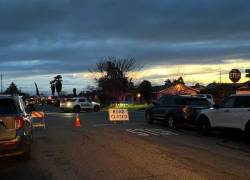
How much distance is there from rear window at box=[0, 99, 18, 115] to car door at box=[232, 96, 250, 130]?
26.5 ft

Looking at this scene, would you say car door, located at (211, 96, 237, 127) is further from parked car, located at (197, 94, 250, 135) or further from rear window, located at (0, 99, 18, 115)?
rear window, located at (0, 99, 18, 115)

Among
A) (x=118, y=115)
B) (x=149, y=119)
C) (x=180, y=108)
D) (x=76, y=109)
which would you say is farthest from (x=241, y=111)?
(x=76, y=109)

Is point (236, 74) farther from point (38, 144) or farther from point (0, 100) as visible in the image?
point (0, 100)

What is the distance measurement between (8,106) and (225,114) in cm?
868

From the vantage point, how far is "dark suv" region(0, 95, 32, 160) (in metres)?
10.2

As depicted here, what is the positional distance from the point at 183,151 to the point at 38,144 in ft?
16.4

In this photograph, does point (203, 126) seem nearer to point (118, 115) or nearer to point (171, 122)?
point (171, 122)

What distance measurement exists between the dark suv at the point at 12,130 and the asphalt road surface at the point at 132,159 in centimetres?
45

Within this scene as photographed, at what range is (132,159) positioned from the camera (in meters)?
11.5

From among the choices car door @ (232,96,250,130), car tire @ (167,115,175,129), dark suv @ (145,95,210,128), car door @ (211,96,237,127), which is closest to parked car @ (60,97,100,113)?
dark suv @ (145,95,210,128)

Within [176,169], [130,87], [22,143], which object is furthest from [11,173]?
[130,87]

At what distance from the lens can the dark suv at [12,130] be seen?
10.2m

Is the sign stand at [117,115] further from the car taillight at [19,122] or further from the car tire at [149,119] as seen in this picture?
the car taillight at [19,122]

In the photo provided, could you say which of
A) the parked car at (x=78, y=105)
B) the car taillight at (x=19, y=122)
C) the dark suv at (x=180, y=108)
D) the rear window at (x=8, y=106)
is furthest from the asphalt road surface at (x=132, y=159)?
the parked car at (x=78, y=105)
